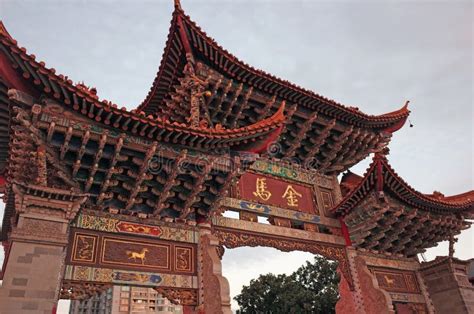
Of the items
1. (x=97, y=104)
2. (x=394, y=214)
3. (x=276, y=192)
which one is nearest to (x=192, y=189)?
(x=97, y=104)

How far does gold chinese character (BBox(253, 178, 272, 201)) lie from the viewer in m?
10.6

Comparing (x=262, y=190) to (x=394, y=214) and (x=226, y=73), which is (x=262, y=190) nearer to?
(x=226, y=73)

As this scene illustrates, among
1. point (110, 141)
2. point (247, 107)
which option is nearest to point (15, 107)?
point (110, 141)

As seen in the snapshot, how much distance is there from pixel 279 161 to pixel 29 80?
756 centimetres

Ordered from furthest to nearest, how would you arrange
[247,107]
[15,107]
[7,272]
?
[247,107] < [15,107] < [7,272]

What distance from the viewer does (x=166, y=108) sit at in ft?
38.0

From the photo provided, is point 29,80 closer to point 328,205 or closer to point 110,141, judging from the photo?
point 110,141

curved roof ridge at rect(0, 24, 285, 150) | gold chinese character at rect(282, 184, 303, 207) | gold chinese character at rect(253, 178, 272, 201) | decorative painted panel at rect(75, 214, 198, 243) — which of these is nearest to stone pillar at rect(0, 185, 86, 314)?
decorative painted panel at rect(75, 214, 198, 243)

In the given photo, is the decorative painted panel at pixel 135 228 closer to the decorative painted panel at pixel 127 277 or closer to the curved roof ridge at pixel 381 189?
the decorative painted panel at pixel 127 277

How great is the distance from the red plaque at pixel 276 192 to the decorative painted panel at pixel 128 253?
2.77 meters

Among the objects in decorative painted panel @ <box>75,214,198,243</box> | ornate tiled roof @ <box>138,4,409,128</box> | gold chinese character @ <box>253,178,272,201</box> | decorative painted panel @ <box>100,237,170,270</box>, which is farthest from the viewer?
gold chinese character @ <box>253,178,272,201</box>

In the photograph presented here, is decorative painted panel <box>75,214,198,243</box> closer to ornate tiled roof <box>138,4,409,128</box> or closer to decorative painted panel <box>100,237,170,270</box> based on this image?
decorative painted panel <box>100,237,170,270</box>

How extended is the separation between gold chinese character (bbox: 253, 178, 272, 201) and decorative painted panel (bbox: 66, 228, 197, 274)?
2.97 meters

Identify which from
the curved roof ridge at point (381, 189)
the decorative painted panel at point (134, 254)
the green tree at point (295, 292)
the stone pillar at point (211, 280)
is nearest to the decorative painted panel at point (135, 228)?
the decorative painted panel at point (134, 254)
